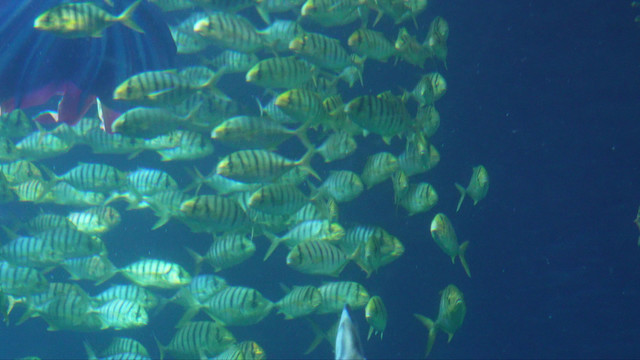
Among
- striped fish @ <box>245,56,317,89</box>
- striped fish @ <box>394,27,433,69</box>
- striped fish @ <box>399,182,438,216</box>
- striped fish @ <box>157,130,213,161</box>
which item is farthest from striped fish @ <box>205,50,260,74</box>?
striped fish @ <box>399,182,438,216</box>

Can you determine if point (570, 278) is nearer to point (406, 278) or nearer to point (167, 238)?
point (406, 278)

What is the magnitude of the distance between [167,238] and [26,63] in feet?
19.3

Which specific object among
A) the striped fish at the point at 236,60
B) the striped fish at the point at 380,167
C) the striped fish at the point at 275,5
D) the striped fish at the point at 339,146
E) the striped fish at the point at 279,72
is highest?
the striped fish at the point at 275,5

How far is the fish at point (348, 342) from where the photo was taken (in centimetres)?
152

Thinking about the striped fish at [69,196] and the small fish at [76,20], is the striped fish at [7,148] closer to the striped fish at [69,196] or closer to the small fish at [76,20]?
the striped fish at [69,196]

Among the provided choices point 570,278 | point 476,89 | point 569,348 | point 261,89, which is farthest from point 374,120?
point 569,348

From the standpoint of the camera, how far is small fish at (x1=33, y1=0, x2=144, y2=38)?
14.4 ft

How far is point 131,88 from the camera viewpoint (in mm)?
5152

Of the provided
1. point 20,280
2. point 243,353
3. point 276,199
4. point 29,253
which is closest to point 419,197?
point 276,199

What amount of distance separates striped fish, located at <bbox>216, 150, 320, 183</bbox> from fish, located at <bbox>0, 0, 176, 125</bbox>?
1.41 metres

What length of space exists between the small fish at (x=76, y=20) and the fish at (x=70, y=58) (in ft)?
0.34

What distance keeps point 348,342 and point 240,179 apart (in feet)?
12.5

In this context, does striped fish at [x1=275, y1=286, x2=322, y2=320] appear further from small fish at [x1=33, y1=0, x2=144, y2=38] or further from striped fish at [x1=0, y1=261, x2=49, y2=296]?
small fish at [x1=33, y1=0, x2=144, y2=38]

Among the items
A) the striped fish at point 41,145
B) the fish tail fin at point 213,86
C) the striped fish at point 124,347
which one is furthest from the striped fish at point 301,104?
the striped fish at point 41,145
